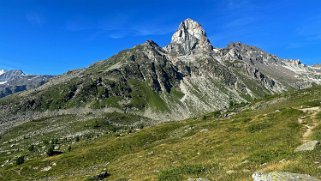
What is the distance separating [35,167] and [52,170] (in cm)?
1045

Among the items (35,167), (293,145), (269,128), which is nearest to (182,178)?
(293,145)

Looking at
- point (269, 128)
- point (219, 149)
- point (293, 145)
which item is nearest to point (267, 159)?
point (293, 145)

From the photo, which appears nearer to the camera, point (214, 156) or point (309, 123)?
point (214, 156)

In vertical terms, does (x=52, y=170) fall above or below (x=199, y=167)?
below

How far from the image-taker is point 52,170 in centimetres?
8275

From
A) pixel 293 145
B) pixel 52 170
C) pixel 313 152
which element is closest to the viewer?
pixel 313 152

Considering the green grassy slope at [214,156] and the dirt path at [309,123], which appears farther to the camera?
the dirt path at [309,123]

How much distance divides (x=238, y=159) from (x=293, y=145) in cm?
845

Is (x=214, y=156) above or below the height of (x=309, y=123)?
below

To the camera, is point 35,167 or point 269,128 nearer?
point 269,128

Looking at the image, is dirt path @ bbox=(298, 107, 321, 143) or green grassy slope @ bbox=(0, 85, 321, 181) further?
dirt path @ bbox=(298, 107, 321, 143)

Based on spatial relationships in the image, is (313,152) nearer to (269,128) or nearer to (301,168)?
(301,168)

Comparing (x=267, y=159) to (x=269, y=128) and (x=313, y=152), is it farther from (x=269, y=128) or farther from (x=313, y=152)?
(x=269, y=128)

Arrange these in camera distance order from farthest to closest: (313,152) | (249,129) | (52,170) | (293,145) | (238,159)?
(52,170) < (249,129) < (293,145) < (238,159) < (313,152)
